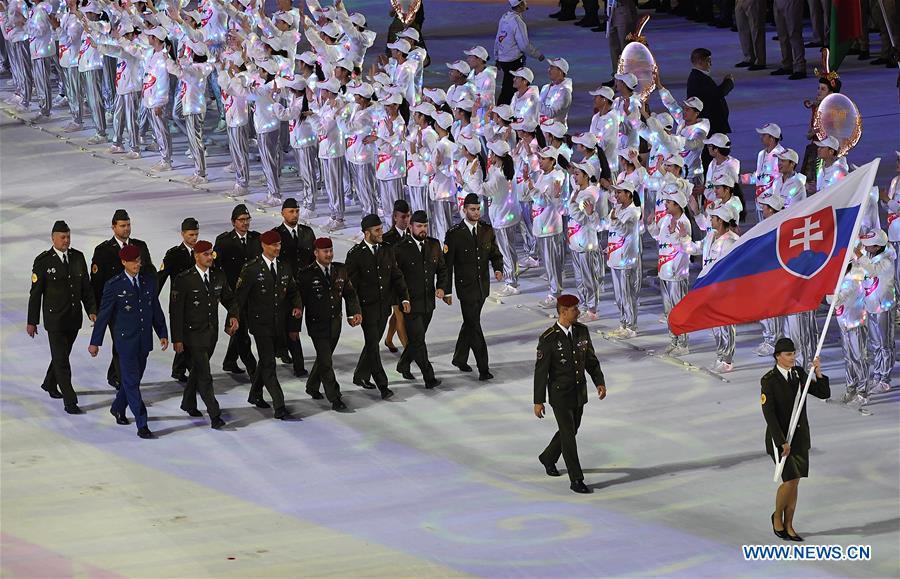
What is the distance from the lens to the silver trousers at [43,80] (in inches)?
1075

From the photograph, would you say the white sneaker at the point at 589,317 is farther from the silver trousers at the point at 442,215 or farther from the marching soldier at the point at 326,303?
the marching soldier at the point at 326,303

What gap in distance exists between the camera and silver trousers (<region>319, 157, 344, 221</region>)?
22359mm

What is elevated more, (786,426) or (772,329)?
(786,426)

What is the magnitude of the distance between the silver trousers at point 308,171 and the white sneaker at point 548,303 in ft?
13.7

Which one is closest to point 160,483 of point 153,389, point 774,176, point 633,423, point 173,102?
point 153,389

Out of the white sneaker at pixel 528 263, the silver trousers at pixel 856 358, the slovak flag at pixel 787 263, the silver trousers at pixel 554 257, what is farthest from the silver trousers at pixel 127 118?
the slovak flag at pixel 787 263

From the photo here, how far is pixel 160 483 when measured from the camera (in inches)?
596

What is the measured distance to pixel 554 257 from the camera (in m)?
19.8

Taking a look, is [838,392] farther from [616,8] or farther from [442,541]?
[616,8]

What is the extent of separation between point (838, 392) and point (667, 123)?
15.0 ft

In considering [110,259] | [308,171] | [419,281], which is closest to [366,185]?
[308,171]

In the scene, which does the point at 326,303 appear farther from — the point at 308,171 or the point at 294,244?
the point at 308,171

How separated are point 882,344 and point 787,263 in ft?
12.5

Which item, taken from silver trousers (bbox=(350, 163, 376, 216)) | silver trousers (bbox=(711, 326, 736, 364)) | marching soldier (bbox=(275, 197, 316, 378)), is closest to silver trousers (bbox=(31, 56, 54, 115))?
silver trousers (bbox=(350, 163, 376, 216))
